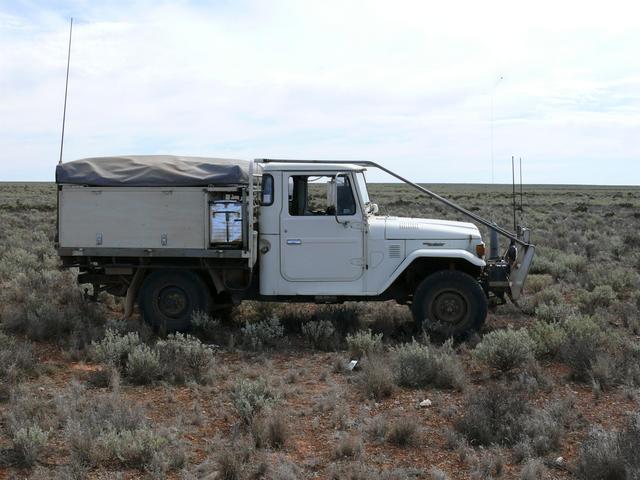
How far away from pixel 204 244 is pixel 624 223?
23.9 meters

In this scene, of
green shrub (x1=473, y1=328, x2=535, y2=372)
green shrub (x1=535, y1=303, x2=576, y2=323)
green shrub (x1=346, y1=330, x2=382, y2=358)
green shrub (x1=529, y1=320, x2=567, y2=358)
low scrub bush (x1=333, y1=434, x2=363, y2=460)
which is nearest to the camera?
low scrub bush (x1=333, y1=434, x2=363, y2=460)

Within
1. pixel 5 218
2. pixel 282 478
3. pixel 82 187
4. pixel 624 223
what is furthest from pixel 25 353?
pixel 624 223

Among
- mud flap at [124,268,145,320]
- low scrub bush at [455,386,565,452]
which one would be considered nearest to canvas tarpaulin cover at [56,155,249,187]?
mud flap at [124,268,145,320]

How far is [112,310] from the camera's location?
36.5ft

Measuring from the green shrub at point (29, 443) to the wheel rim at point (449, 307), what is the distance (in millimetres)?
5251

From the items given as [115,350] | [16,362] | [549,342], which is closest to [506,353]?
[549,342]

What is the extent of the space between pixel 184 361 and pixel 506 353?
11.6ft

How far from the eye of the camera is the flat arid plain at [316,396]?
520cm

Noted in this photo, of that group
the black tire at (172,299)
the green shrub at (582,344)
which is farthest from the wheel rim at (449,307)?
the black tire at (172,299)

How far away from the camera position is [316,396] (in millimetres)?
6938

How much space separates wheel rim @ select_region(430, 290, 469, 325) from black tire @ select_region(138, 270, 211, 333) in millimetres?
3081

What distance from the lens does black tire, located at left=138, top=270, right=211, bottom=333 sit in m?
9.41

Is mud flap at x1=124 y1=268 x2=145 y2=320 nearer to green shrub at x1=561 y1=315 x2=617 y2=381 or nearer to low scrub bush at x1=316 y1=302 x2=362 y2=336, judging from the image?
low scrub bush at x1=316 y1=302 x2=362 y2=336

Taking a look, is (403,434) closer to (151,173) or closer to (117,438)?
(117,438)
